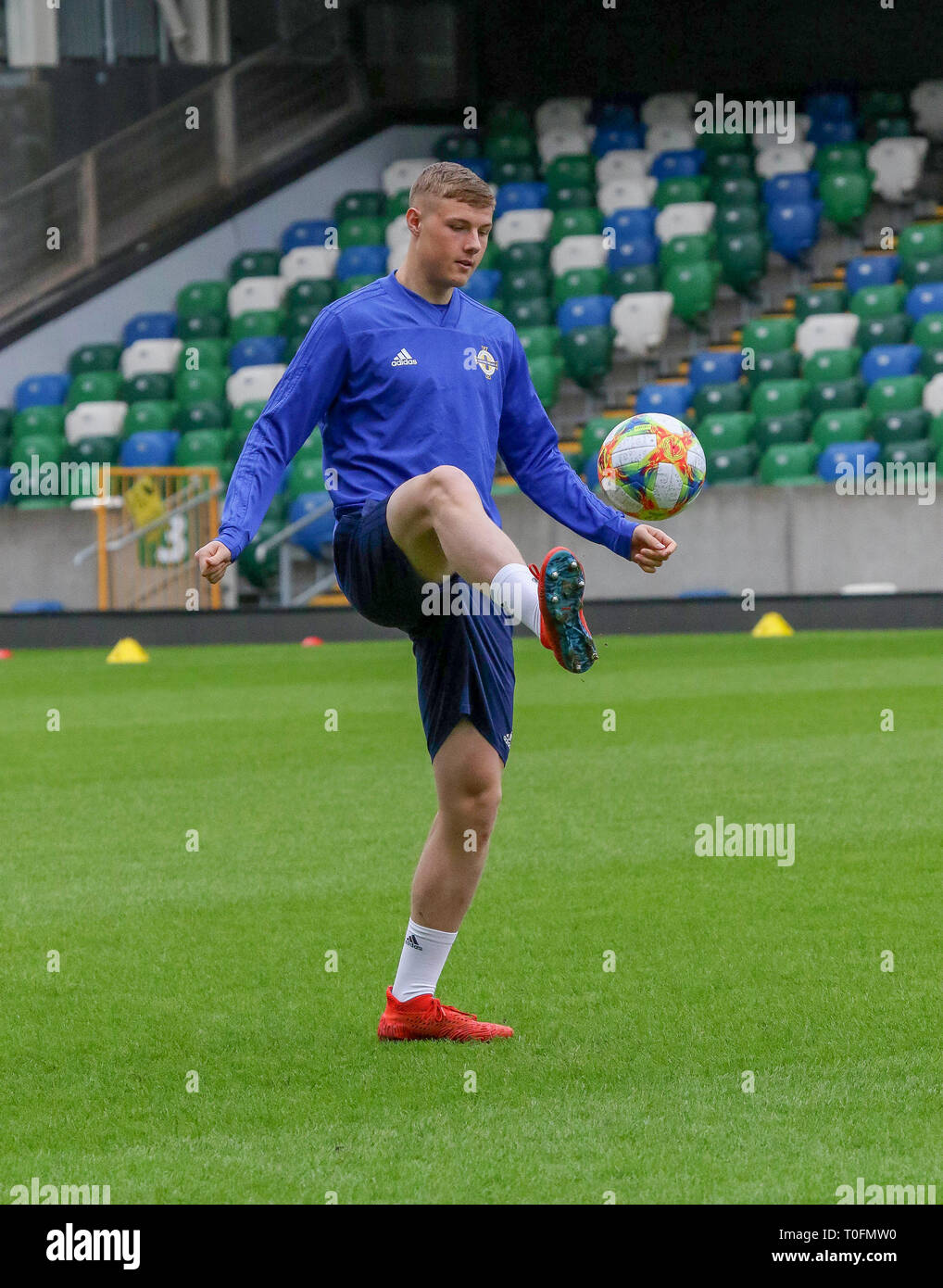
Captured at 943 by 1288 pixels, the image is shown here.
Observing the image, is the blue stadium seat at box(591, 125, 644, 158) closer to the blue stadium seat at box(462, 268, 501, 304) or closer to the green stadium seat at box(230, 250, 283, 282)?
the blue stadium seat at box(462, 268, 501, 304)

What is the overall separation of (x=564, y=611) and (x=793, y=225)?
69.1 feet

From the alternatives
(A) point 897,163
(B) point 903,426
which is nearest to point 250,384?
(B) point 903,426

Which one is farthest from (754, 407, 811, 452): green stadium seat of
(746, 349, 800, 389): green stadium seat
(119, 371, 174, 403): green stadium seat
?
(119, 371, 174, 403): green stadium seat

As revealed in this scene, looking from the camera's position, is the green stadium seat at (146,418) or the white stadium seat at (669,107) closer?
the green stadium seat at (146,418)

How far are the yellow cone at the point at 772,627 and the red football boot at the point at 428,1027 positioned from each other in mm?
14127

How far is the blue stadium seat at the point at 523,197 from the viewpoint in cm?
2525

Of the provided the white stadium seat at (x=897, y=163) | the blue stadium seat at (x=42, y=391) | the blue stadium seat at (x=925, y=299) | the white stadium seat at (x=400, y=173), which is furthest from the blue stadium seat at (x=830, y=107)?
the blue stadium seat at (x=42, y=391)

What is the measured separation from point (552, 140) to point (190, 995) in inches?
909

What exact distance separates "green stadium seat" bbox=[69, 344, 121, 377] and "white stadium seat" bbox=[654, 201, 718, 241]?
8.32m

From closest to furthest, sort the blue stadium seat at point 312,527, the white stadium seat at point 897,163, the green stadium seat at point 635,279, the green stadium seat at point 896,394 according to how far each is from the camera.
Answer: the green stadium seat at point 896,394, the blue stadium seat at point 312,527, the green stadium seat at point 635,279, the white stadium seat at point 897,163

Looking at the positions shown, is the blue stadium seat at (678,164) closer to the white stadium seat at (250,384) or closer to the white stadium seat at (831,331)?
the white stadium seat at (831,331)

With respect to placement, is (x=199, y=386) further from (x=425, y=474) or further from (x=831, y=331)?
(x=425, y=474)

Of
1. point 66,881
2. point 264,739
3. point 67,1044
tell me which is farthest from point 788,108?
point 67,1044

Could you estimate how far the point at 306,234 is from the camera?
26.4m
